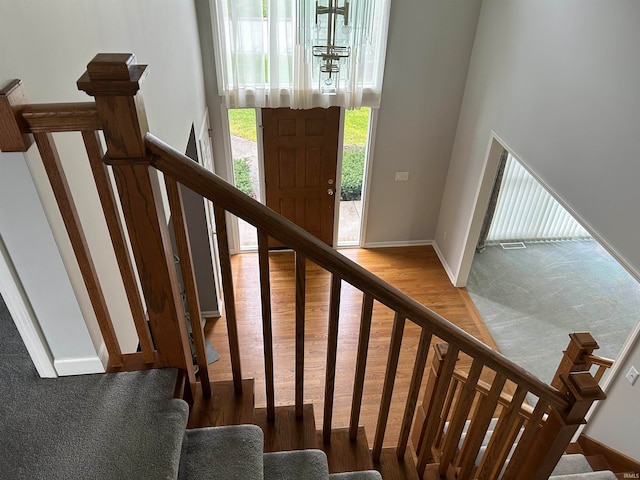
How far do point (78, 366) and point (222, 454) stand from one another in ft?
1.77

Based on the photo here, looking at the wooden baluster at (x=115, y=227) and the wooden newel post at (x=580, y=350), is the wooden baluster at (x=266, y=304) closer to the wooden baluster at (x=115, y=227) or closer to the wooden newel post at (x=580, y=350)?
the wooden baluster at (x=115, y=227)

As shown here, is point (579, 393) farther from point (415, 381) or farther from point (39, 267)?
point (39, 267)

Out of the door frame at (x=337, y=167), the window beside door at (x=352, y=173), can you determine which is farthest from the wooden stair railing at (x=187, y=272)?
the window beside door at (x=352, y=173)

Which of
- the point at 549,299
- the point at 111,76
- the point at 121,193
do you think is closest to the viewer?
the point at 111,76

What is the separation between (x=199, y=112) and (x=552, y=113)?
9.59 ft

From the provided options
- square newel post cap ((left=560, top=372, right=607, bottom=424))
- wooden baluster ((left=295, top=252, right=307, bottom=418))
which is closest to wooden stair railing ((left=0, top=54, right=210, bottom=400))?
wooden baluster ((left=295, top=252, right=307, bottom=418))

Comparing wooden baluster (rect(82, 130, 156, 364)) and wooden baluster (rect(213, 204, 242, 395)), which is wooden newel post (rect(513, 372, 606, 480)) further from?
wooden baluster (rect(82, 130, 156, 364))

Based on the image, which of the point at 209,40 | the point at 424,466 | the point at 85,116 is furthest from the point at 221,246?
the point at 209,40

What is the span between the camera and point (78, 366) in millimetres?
1479

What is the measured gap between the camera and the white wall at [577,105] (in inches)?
108

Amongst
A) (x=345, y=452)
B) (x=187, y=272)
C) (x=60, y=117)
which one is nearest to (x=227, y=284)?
(x=187, y=272)

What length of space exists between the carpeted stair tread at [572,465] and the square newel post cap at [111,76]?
342 cm

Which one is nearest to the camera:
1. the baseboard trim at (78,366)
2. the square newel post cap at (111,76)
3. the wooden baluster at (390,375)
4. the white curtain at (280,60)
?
the square newel post cap at (111,76)

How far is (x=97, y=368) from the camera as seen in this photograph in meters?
1.50
